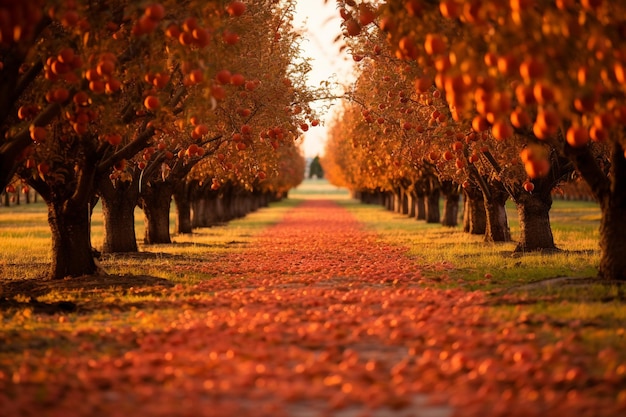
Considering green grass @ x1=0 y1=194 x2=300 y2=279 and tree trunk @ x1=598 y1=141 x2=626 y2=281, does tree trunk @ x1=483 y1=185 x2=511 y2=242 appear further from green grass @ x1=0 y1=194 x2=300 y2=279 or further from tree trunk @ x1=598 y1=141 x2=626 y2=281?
tree trunk @ x1=598 y1=141 x2=626 y2=281

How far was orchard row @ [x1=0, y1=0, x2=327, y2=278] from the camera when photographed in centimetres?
1245

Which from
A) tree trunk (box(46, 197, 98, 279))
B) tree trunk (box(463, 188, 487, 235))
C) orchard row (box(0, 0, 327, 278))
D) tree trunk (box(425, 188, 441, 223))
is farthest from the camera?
tree trunk (box(425, 188, 441, 223))

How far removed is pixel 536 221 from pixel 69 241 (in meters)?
14.2

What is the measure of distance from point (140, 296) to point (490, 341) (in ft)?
25.6

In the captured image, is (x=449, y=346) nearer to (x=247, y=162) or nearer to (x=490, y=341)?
(x=490, y=341)

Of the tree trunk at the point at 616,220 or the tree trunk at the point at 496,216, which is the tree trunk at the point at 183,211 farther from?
the tree trunk at the point at 616,220

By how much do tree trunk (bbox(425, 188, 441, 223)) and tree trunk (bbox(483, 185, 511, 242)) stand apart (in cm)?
1863

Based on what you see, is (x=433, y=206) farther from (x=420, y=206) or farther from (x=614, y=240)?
(x=614, y=240)

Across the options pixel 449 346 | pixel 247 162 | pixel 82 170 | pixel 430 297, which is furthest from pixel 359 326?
pixel 247 162

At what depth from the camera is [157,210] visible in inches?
1297

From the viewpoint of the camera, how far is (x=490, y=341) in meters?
10.4

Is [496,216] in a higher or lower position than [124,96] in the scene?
lower

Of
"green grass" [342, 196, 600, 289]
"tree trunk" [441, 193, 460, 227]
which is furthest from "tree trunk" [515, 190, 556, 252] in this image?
"tree trunk" [441, 193, 460, 227]

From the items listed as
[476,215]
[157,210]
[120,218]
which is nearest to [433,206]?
[476,215]
